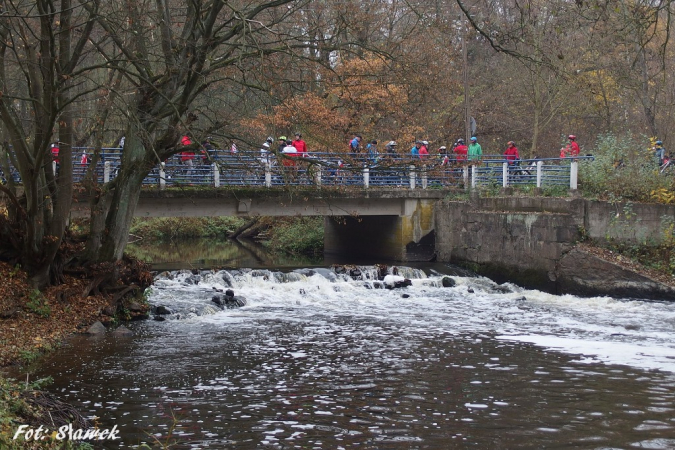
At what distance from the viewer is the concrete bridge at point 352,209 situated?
23344 millimetres

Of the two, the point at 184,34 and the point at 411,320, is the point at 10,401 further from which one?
the point at 411,320

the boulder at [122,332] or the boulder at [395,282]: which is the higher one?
the boulder at [395,282]

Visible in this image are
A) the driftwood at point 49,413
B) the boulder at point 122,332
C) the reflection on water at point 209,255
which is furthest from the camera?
the reflection on water at point 209,255

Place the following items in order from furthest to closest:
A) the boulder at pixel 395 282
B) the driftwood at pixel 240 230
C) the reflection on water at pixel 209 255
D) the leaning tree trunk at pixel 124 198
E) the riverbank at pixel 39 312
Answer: the driftwood at pixel 240 230, the reflection on water at pixel 209 255, the boulder at pixel 395 282, the leaning tree trunk at pixel 124 198, the riverbank at pixel 39 312

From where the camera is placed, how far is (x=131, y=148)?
14914 mm

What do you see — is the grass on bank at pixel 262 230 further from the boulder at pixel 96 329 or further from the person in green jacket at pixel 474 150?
Answer: the boulder at pixel 96 329

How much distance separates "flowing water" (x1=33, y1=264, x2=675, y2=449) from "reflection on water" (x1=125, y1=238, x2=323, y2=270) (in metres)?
8.65

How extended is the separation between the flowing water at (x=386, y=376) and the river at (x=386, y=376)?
0.09 feet

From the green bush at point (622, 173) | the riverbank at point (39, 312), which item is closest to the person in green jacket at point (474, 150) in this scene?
the green bush at point (622, 173)

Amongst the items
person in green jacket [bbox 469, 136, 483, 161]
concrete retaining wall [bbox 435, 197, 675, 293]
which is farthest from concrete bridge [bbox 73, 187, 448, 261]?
person in green jacket [bbox 469, 136, 483, 161]

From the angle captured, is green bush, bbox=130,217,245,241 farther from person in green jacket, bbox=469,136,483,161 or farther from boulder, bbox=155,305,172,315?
boulder, bbox=155,305,172,315

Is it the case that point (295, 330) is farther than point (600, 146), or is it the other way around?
point (600, 146)

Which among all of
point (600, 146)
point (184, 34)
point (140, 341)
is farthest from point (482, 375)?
point (600, 146)

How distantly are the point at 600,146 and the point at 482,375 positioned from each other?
13465 mm
